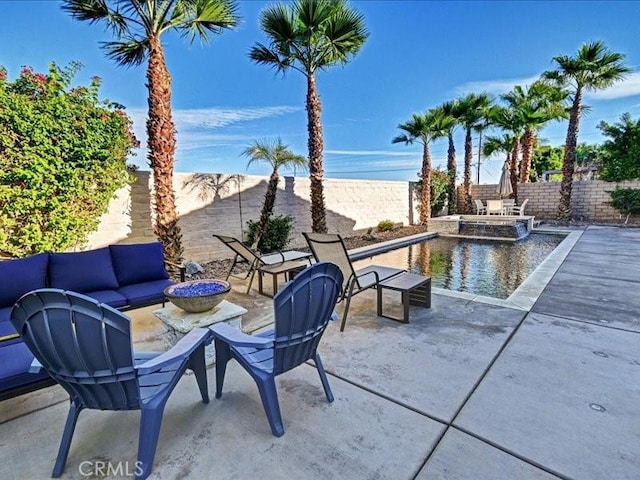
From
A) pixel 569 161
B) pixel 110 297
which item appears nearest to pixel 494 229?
pixel 569 161

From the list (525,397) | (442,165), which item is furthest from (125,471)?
(442,165)

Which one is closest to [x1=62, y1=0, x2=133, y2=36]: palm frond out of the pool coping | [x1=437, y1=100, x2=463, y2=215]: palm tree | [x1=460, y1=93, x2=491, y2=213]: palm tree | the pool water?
the pool water

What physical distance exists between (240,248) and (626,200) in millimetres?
15997

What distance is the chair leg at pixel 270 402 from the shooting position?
6.88 feet

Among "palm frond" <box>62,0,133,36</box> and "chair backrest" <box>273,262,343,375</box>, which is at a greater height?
"palm frond" <box>62,0,133,36</box>

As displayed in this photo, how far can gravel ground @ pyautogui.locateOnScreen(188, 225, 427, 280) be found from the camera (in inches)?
257

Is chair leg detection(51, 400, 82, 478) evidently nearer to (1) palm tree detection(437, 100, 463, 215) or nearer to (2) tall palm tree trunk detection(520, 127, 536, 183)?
(1) palm tree detection(437, 100, 463, 215)

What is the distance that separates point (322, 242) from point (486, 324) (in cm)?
217

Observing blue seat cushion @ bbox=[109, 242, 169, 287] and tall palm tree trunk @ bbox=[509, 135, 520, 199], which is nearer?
blue seat cushion @ bbox=[109, 242, 169, 287]

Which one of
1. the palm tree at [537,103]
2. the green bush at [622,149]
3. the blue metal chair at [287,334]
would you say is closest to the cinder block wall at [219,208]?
the blue metal chair at [287,334]

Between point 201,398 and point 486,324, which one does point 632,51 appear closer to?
point 486,324

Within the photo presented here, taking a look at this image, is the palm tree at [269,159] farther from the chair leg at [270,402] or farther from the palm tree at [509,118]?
the palm tree at [509,118]

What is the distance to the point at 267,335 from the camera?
93.7 inches

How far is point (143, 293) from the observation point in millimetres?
4074
